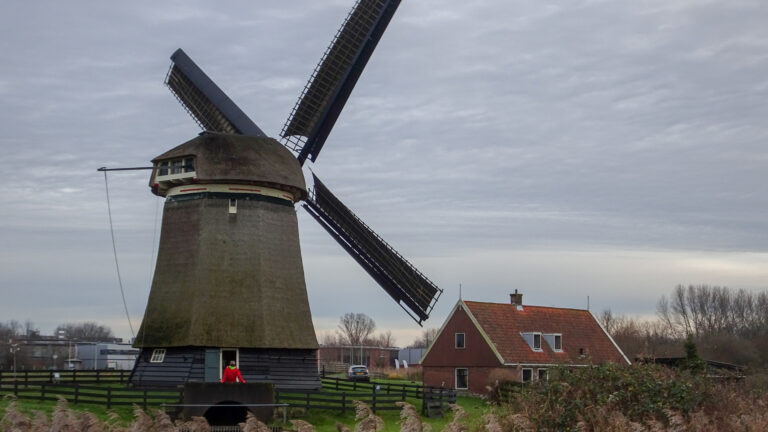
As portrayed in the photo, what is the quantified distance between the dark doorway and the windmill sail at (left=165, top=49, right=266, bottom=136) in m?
8.39

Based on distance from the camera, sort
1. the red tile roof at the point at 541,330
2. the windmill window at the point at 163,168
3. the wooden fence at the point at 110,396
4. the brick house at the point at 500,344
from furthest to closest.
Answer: the red tile roof at the point at 541,330 < the brick house at the point at 500,344 < the windmill window at the point at 163,168 < the wooden fence at the point at 110,396

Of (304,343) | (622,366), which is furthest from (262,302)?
(622,366)

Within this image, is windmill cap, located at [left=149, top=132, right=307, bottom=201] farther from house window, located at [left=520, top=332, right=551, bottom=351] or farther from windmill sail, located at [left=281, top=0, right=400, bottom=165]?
house window, located at [left=520, top=332, right=551, bottom=351]

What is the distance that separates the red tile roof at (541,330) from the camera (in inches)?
1375

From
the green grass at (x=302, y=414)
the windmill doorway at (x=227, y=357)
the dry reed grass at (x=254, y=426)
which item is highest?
the windmill doorway at (x=227, y=357)

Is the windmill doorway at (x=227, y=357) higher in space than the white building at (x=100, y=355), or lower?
higher

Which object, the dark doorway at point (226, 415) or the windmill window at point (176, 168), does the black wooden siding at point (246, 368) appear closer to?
the dark doorway at point (226, 415)

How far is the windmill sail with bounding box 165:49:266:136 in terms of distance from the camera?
87.9ft

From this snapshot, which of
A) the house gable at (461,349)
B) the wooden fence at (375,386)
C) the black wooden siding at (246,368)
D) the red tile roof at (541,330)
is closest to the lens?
the black wooden siding at (246,368)

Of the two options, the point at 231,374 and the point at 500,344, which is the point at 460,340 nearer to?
the point at 500,344

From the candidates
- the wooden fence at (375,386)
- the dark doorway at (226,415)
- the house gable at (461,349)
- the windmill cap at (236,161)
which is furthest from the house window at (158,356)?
the house gable at (461,349)

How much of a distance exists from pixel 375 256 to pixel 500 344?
9.23 m

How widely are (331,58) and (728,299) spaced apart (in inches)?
2661

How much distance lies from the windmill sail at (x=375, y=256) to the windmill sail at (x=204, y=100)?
2962mm
